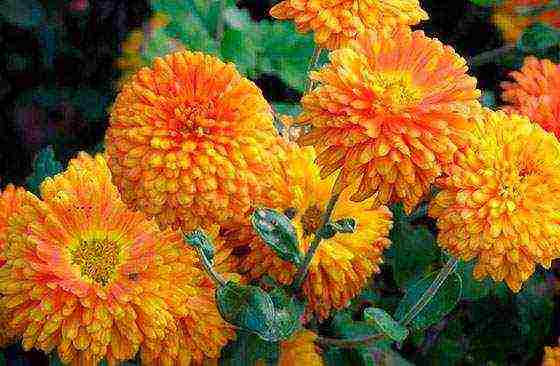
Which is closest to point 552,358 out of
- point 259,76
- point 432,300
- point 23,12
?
point 432,300

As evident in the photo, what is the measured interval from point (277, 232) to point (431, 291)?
213mm

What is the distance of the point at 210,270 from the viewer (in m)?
1.16

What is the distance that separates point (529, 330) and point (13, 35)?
1224 mm

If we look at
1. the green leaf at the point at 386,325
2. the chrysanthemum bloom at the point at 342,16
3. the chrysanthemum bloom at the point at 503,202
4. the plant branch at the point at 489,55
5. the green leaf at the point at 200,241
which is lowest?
the green leaf at the point at 386,325

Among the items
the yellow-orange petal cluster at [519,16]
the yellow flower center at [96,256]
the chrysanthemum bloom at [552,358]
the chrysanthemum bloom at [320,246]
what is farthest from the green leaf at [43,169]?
the yellow-orange petal cluster at [519,16]

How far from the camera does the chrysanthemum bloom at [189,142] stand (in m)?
1.04

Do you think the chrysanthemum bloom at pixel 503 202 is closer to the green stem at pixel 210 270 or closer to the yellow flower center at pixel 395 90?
the yellow flower center at pixel 395 90

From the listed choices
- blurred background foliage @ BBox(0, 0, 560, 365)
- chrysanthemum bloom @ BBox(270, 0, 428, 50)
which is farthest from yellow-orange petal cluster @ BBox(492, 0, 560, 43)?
chrysanthemum bloom @ BBox(270, 0, 428, 50)

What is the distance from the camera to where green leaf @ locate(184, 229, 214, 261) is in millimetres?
1100

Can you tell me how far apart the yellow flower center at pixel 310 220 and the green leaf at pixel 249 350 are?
168 millimetres

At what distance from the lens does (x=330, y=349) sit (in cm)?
144

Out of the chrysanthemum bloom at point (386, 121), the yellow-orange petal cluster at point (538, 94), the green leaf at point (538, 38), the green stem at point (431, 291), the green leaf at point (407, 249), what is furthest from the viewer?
the green leaf at point (538, 38)

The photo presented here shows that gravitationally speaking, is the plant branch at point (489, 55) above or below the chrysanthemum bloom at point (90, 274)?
above

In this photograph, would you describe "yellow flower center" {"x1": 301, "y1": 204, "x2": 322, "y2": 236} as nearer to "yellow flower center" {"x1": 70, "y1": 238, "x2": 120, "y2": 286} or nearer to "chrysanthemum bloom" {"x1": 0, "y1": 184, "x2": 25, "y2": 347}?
"yellow flower center" {"x1": 70, "y1": 238, "x2": 120, "y2": 286}
